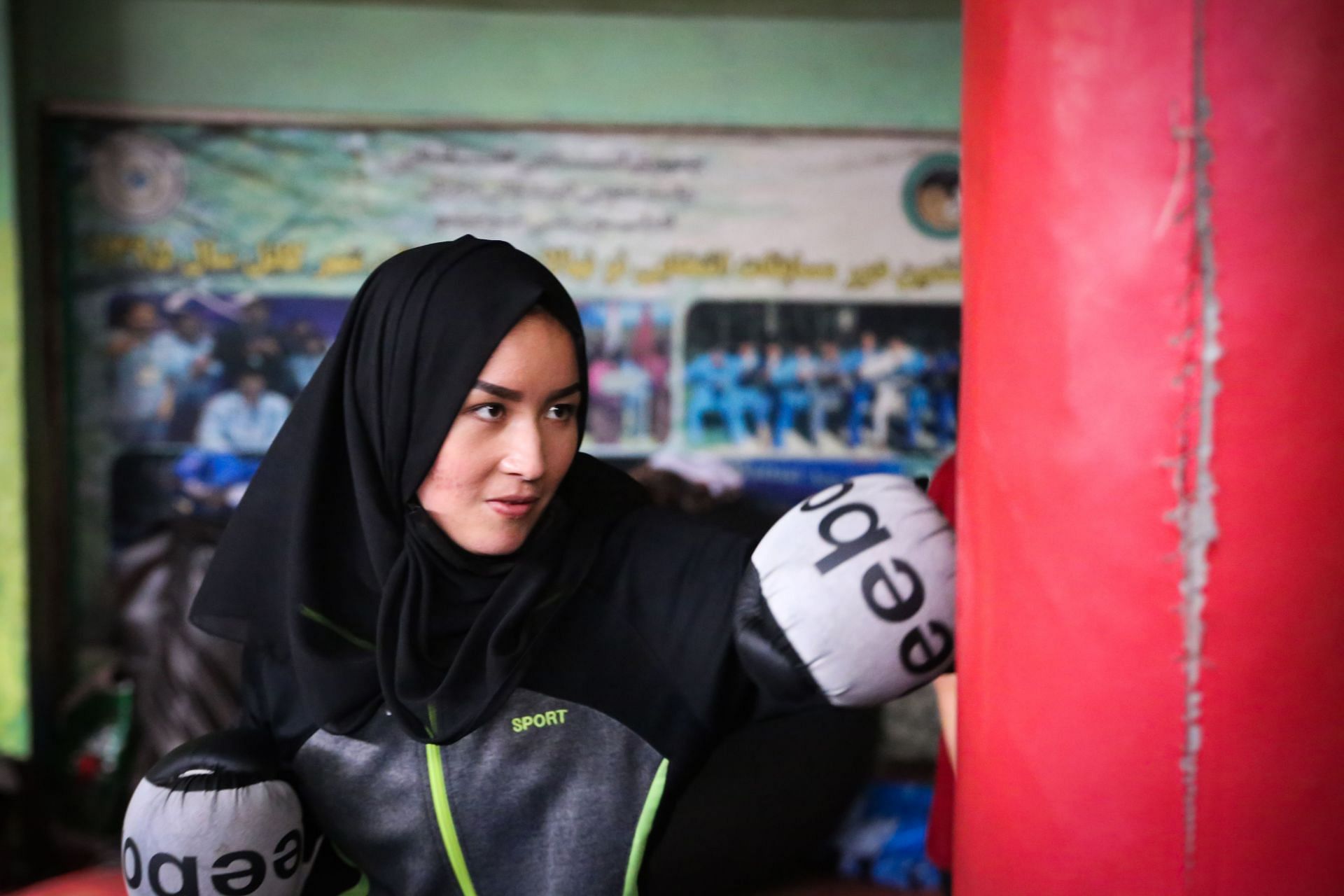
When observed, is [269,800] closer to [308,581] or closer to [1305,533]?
[308,581]

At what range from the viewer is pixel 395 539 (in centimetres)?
108

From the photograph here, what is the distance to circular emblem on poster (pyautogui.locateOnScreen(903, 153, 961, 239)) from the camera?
2730mm

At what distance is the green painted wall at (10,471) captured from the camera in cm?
244

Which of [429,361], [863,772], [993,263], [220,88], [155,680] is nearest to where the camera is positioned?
[993,263]

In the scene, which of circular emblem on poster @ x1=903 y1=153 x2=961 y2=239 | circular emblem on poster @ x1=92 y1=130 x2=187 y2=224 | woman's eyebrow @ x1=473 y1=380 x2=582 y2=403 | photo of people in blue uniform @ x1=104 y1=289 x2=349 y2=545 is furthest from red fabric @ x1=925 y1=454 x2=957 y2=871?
circular emblem on poster @ x1=92 y1=130 x2=187 y2=224

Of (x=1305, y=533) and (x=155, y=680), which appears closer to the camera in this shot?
(x=1305, y=533)

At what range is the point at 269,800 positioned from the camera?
1.05 meters

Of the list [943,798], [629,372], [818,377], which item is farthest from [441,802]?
[818,377]

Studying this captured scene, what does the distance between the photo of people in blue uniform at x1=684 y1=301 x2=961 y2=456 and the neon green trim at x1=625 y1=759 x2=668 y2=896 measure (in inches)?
67.7

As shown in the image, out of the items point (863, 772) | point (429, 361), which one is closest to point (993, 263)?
point (429, 361)

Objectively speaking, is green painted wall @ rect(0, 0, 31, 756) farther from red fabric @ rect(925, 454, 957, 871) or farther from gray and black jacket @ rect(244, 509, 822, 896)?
red fabric @ rect(925, 454, 957, 871)

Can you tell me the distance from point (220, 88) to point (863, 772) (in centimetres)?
240

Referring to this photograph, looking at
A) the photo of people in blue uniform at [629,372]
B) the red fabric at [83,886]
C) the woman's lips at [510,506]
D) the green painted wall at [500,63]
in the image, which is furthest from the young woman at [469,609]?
the green painted wall at [500,63]

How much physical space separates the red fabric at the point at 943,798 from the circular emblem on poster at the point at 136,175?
219 centimetres
